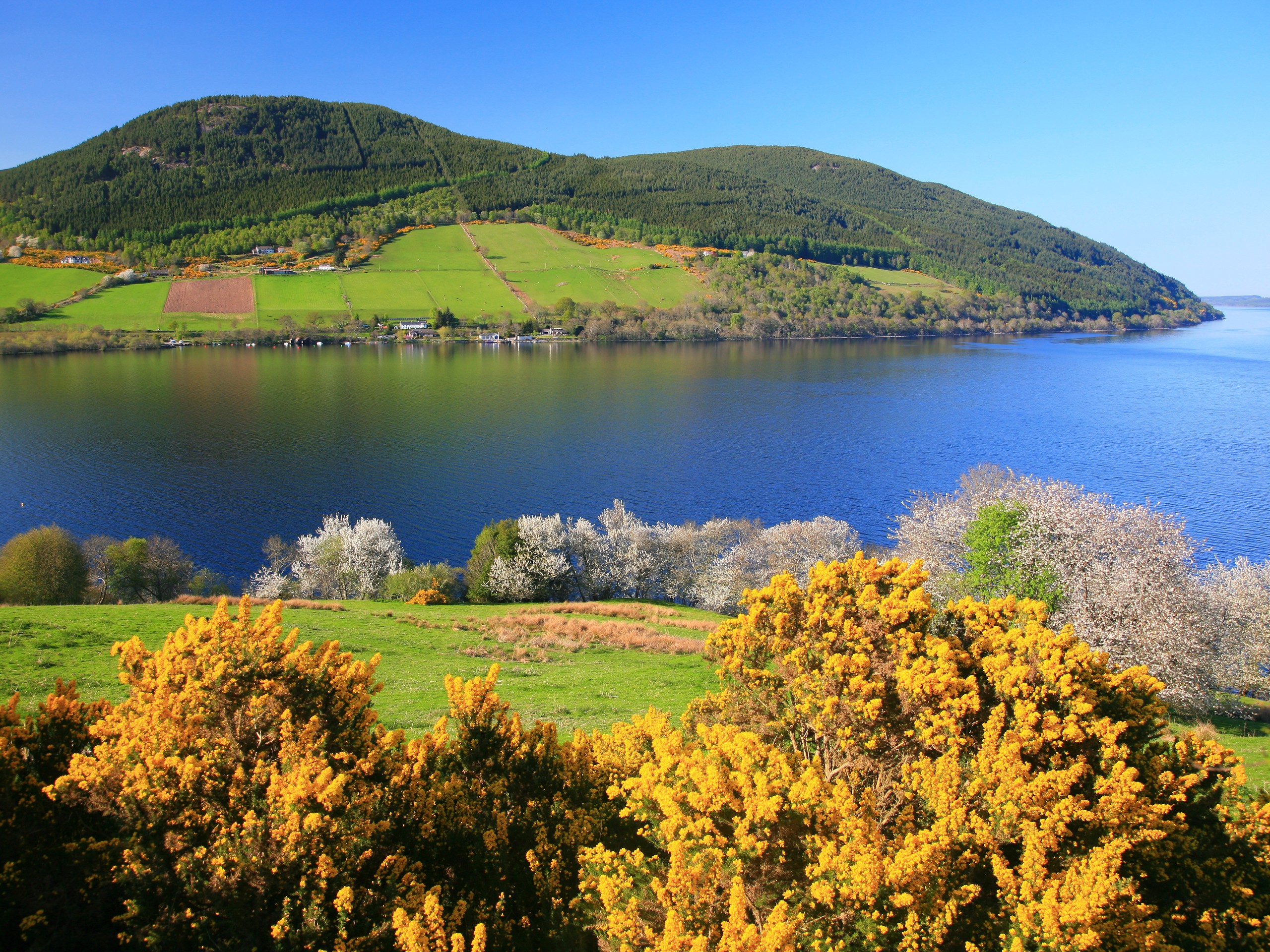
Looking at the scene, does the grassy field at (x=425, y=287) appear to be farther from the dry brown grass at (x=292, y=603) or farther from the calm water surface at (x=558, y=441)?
the dry brown grass at (x=292, y=603)

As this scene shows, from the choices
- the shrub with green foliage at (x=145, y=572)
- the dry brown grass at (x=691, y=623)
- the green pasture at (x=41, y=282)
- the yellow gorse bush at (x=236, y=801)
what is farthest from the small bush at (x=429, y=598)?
the green pasture at (x=41, y=282)

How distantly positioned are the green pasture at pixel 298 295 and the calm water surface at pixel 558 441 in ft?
90.4

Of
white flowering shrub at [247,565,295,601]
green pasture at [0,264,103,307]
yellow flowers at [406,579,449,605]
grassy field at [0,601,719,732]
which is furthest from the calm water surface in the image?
green pasture at [0,264,103,307]

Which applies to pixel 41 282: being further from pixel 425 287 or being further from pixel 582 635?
pixel 582 635

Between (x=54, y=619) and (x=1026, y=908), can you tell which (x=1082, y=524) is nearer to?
(x=1026, y=908)

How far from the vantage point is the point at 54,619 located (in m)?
20.8

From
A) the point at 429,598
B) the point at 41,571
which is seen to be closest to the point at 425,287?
the point at 41,571

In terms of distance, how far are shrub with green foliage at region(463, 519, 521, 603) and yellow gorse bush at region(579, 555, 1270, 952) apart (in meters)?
29.1

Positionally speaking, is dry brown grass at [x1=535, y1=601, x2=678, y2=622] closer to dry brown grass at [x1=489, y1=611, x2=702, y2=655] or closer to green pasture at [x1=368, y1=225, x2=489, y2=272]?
dry brown grass at [x1=489, y1=611, x2=702, y2=655]

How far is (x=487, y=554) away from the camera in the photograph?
41.1 metres

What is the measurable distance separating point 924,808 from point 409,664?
55.0ft

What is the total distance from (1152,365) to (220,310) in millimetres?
211023

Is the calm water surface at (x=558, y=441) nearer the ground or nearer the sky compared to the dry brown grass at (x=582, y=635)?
nearer the sky

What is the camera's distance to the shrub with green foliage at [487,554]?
39.8 meters
